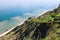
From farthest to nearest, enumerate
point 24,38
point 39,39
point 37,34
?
point 24,38, point 37,34, point 39,39

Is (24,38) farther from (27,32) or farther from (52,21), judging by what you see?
(52,21)

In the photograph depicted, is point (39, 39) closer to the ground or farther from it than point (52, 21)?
closer to the ground

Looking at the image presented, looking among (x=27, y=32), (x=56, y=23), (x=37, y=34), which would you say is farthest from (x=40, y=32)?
(x=27, y=32)

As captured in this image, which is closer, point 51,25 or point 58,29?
point 58,29

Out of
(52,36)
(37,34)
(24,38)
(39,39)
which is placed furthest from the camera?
(24,38)

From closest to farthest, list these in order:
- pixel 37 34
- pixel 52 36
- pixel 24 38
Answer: pixel 52 36 < pixel 37 34 < pixel 24 38

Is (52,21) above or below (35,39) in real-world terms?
above

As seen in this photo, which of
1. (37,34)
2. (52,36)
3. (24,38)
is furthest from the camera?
(24,38)

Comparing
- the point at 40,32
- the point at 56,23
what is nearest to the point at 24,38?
the point at 40,32

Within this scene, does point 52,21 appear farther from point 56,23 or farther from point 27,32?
point 27,32
